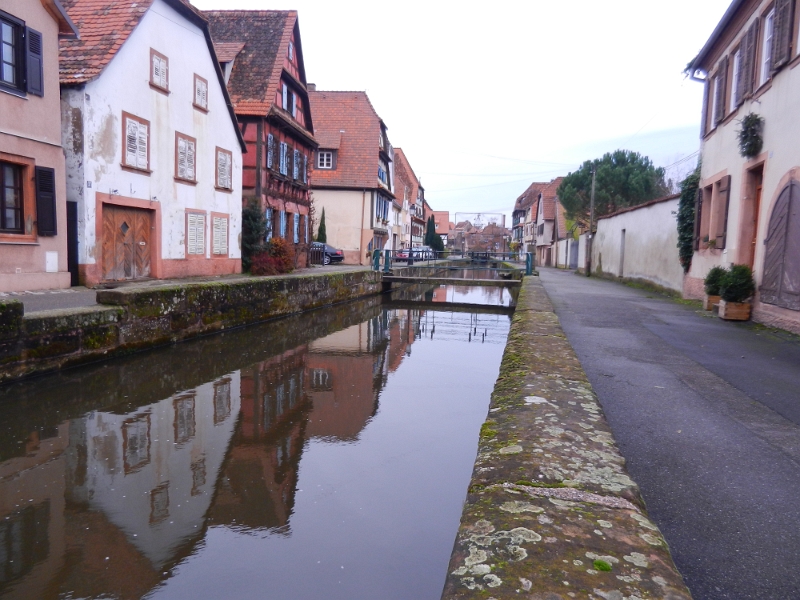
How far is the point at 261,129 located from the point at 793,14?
53.6 ft

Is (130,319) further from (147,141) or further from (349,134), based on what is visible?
(349,134)

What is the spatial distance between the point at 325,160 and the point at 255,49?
14405 millimetres

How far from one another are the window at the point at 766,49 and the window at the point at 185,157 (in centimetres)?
1388

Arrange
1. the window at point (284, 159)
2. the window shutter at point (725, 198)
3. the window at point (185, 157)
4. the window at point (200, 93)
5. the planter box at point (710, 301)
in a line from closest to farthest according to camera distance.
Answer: the planter box at point (710, 301)
the window shutter at point (725, 198)
the window at point (185, 157)
the window at point (200, 93)
the window at point (284, 159)

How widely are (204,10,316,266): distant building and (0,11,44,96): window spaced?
31.5ft

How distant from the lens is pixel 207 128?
59.1 feet

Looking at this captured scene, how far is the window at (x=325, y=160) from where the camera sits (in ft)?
119

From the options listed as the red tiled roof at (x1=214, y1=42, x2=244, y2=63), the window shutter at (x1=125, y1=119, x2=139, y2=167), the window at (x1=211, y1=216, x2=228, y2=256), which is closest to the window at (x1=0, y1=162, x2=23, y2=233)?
the window shutter at (x1=125, y1=119, x2=139, y2=167)

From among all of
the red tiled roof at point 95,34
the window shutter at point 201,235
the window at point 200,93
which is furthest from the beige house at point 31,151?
the window shutter at point 201,235

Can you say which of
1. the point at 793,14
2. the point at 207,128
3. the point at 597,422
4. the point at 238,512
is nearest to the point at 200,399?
the point at 238,512

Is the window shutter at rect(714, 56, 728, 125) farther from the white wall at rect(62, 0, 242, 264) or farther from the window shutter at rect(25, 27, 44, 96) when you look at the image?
the window shutter at rect(25, 27, 44, 96)

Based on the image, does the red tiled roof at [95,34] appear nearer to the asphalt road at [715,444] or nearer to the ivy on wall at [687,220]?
the asphalt road at [715,444]

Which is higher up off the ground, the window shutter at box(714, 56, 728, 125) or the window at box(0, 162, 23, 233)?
the window shutter at box(714, 56, 728, 125)

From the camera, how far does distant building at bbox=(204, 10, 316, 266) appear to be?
21389 millimetres
